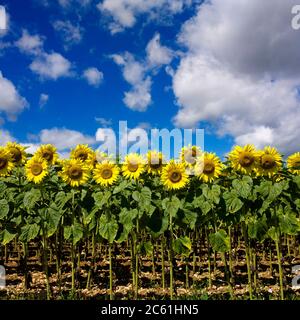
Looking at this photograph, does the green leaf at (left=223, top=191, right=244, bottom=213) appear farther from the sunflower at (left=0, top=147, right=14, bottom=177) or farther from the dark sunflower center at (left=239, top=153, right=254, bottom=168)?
the sunflower at (left=0, top=147, right=14, bottom=177)

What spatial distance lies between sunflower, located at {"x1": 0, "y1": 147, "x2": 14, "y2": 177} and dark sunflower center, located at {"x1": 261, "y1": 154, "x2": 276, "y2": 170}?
4.33 meters

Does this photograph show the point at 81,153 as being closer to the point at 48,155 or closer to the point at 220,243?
the point at 48,155

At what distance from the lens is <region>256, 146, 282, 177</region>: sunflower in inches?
278

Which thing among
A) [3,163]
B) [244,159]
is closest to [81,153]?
[3,163]

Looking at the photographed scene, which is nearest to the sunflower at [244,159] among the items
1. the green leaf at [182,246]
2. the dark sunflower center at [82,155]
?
the green leaf at [182,246]

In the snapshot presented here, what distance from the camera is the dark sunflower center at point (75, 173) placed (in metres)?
7.23

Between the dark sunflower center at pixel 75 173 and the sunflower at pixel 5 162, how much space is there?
119 cm

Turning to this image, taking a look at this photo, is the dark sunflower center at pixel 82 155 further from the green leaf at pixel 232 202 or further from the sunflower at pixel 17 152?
the green leaf at pixel 232 202

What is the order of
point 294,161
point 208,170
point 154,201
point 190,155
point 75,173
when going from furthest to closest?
point 294,161
point 190,155
point 75,173
point 208,170
point 154,201

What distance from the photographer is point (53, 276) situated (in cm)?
986

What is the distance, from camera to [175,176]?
695 centimetres

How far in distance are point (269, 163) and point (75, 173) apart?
10.5 ft
